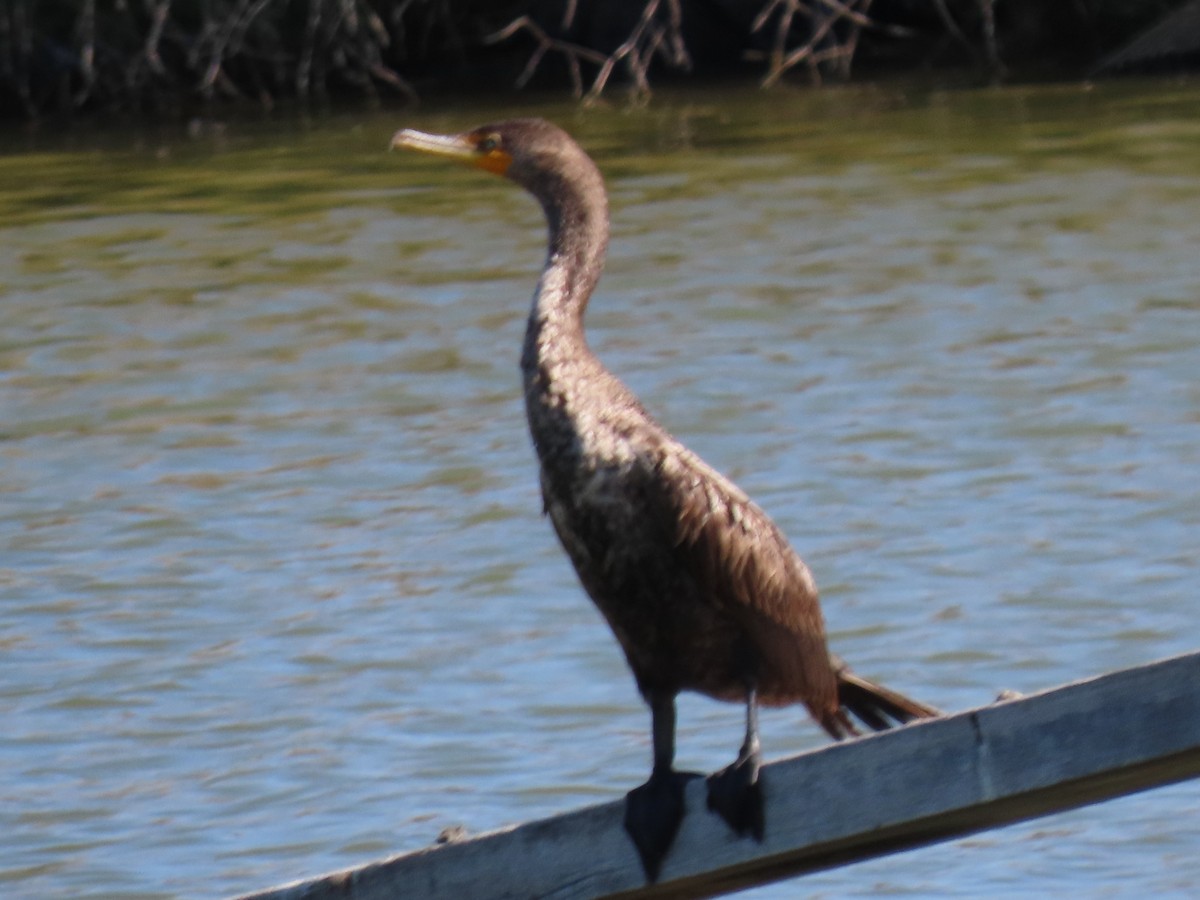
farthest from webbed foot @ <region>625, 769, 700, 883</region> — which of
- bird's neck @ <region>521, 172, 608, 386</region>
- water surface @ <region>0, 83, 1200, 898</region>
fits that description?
water surface @ <region>0, 83, 1200, 898</region>

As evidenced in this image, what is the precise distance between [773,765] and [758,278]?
7161 mm

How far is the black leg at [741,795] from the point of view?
271 centimetres

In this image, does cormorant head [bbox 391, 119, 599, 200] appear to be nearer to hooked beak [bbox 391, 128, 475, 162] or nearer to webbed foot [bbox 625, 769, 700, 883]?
hooked beak [bbox 391, 128, 475, 162]

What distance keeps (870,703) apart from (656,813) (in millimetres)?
604

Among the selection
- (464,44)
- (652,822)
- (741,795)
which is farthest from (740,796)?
(464,44)

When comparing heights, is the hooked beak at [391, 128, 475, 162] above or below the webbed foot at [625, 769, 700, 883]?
above

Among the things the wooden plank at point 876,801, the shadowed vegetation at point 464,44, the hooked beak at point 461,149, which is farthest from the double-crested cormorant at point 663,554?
the shadowed vegetation at point 464,44

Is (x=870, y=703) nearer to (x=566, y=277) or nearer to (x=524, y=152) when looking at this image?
(x=566, y=277)

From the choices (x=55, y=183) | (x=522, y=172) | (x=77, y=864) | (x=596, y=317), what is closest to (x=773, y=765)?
(x=522, y=172)

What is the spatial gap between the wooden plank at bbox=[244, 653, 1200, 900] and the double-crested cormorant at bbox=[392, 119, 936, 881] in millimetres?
176

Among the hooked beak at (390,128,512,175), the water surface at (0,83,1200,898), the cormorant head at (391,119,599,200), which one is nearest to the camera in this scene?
the cormorant head at (391,119,599,200)

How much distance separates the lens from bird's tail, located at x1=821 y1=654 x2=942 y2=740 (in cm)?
321

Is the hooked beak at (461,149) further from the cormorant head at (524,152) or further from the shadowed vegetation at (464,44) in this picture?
the shadowed vegetation at (464,44)

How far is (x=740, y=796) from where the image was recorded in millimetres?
2744
